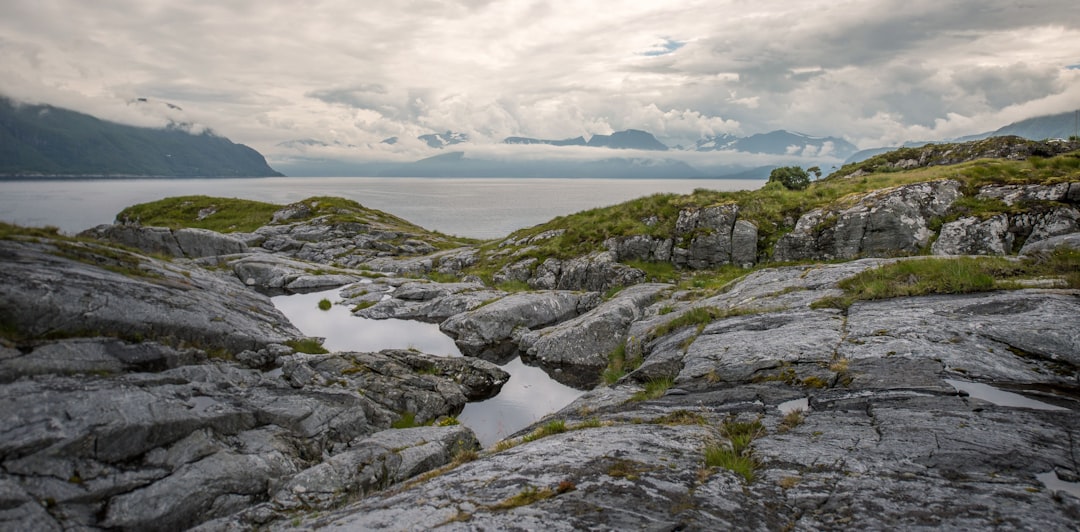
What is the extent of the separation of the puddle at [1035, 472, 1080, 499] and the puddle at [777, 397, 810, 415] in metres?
4.15

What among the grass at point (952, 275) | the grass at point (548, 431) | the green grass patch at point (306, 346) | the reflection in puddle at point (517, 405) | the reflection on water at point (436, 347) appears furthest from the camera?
the green grass patch at point (306, 346)

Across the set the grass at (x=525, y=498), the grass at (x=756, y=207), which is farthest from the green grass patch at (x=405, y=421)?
the grass at (x=756, y=207)

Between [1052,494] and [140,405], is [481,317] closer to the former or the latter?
[140,405]

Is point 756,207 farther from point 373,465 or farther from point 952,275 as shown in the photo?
point 373,465

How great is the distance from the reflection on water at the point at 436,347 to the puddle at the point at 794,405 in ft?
30.8

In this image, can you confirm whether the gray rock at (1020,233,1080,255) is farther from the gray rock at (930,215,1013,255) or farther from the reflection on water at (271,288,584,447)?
the reflection on water at (271,288,584,447)

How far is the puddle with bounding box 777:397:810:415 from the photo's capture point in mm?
10984

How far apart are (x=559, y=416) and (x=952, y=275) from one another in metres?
14.3

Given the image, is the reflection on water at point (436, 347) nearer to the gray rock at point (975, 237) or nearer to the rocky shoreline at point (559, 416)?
the rocky shoreline at point (559, 416)

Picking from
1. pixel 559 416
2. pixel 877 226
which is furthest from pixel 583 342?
pixel 877 226

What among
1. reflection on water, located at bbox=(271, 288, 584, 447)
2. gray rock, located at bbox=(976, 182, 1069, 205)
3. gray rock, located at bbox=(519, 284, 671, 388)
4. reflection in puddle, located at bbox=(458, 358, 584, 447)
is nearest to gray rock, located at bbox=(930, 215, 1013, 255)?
gray rock, located at bbox=(976, 182, 1069, 205)

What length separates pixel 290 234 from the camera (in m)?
68.9

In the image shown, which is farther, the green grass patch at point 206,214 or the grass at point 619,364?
the green grass patch at point 206,214

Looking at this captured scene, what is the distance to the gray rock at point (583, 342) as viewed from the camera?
23.3 m
